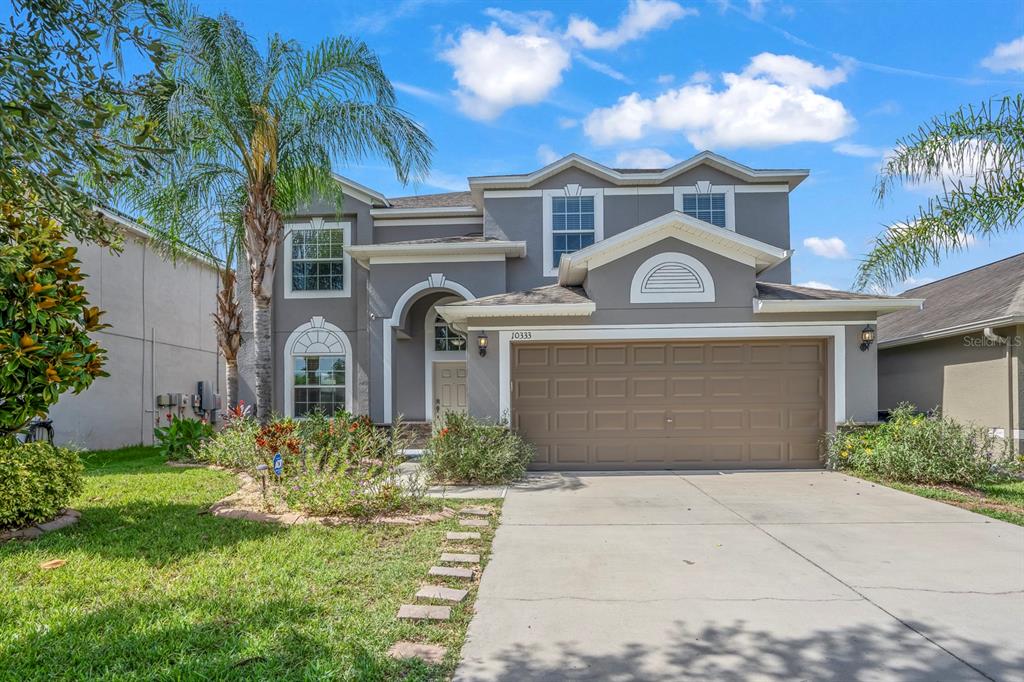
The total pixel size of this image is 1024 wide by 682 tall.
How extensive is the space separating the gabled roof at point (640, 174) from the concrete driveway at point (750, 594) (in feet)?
29.0

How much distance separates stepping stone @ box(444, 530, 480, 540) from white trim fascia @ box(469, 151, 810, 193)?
998cm

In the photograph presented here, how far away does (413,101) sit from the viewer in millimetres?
12102

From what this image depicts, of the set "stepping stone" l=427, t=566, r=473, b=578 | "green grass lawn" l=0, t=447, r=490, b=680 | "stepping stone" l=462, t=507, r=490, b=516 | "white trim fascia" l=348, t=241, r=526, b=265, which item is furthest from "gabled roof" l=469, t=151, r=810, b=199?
"stepping stone" l=427, t=566, r=473, b=578

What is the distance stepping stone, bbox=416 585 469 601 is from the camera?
4.72 metres

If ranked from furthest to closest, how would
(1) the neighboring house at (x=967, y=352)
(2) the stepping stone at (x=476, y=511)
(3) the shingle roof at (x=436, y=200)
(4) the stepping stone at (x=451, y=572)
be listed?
(3) the shingle roof at (x=436, y=200)
(1) the neighboring house at (x=967, y=352)
(2) the stepping stone at (x=476, y=511)
(4) the stepping stone at (x=451, y=572)

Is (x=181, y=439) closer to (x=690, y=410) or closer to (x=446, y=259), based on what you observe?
(x=446, y=259)

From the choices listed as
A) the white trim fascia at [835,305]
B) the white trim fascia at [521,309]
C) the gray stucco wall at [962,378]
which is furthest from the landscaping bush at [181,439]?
the gray stucco wall at [962,378]

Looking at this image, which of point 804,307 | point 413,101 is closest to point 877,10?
point 804,307

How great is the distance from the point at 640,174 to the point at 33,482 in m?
13.1

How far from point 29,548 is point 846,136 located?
13.3 meters

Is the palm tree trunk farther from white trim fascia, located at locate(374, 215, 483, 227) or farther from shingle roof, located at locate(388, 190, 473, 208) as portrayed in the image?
shingle roof, located at locate(388, 190, 473, 208)

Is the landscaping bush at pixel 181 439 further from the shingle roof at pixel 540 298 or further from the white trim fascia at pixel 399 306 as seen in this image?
the shingle roof at pixel 540 298

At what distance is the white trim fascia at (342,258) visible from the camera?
50.7 ft

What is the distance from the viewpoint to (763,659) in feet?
12.5
